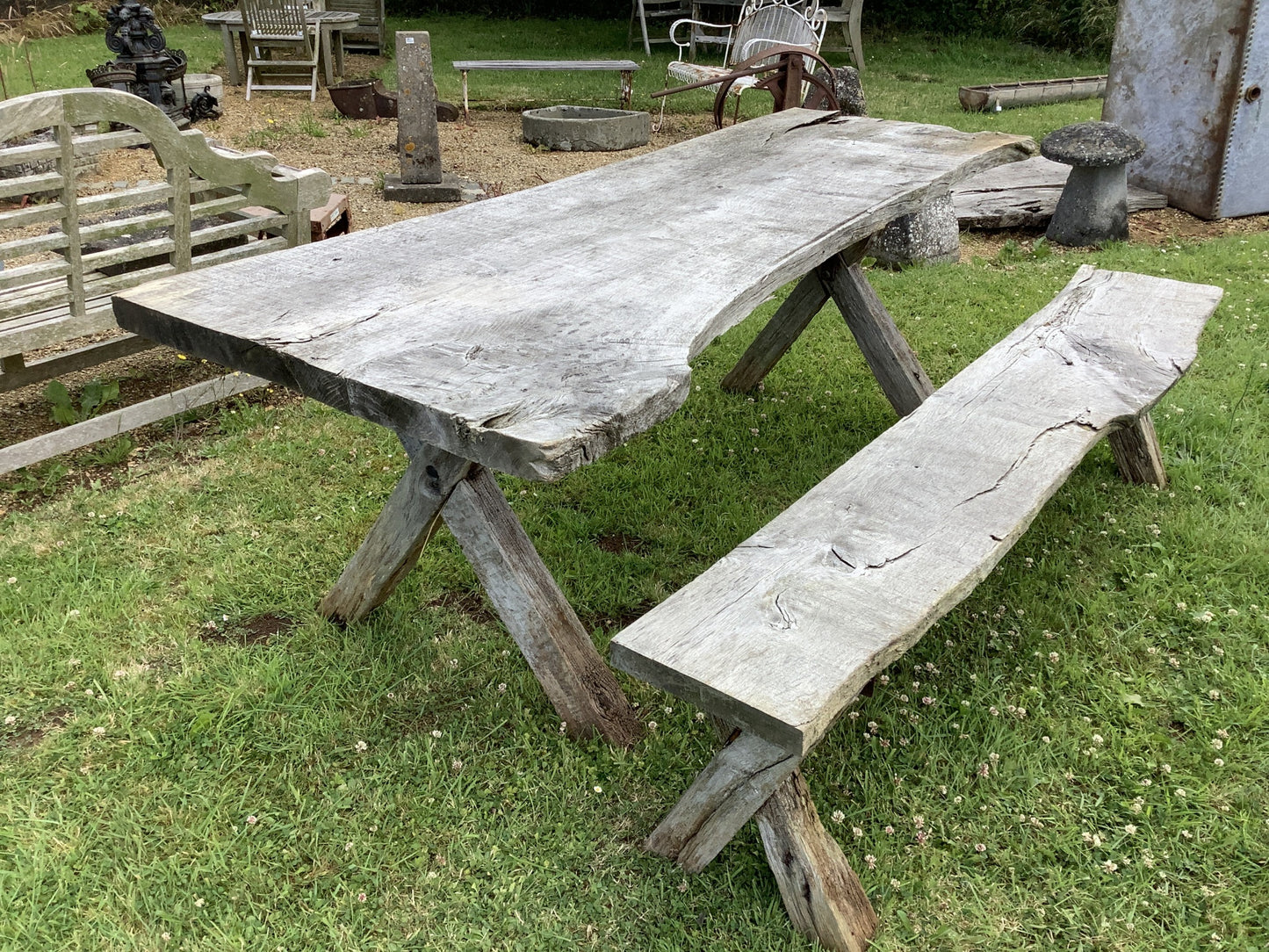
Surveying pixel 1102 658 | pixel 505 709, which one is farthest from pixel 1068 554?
pixel 505 709

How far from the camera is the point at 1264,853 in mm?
1920

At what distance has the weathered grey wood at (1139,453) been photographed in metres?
3.04

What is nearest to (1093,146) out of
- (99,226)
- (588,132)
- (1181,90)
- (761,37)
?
(1181,90)

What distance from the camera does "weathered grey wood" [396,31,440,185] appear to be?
6.02m

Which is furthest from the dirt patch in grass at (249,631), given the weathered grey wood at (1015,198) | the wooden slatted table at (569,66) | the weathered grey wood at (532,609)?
the wooden slatted table at (569,66)

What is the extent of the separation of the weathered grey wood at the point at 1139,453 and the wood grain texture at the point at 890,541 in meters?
0.31

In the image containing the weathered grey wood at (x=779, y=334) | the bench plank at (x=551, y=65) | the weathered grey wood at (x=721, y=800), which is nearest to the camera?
the weathered grey wood at (x=721, y=800)

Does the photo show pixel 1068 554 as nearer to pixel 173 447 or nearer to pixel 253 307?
pixel 253 307

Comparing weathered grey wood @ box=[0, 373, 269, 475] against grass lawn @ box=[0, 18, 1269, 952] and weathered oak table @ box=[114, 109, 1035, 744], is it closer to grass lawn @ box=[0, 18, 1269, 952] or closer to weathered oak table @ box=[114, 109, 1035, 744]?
grass lawn @ box=[0, 18, 1269, 952]

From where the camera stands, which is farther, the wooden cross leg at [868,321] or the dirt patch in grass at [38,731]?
the wooden cross leg at [868,321]

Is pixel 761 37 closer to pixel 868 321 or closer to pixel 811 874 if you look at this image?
pixel 868 321

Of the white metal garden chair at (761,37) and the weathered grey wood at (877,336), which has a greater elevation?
the white metal garden chair at (761,37)

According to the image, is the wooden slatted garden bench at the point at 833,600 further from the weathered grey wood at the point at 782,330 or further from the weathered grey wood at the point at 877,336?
the weathered grey wood at the point at 782,330

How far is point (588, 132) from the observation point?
24.2ft
